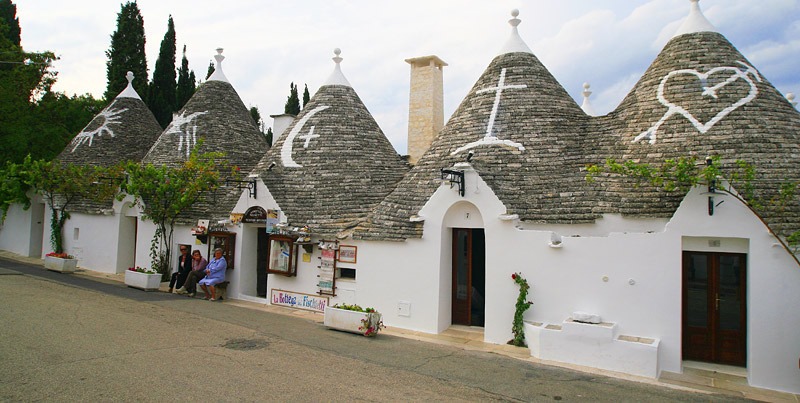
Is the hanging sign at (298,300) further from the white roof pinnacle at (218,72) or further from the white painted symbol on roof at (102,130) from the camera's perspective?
the white painted symbol on roof at (102,130)

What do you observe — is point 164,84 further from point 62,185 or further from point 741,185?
point 741,185

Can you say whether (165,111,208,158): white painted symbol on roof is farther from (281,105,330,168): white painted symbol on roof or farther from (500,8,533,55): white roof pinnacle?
(500,8,533,55): white roof pinnacle

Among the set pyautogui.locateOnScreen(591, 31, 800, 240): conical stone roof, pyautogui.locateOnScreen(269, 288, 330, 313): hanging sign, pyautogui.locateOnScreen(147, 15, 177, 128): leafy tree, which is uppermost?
pyautogui.locateOnScreen(147, 15, 177, 128): leafy tree

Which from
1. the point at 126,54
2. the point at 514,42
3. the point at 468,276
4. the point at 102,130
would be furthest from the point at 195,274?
the point at 126,54

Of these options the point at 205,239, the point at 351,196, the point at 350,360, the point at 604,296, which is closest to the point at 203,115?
the point at 205,239

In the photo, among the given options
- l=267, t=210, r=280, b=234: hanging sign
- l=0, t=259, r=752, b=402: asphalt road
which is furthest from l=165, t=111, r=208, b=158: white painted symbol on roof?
l=0, t=259, r=752, b=402: asphalt road

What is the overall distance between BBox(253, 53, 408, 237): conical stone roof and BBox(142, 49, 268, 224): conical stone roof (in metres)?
3.06

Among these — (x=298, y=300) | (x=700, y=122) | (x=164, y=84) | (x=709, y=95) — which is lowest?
(x=298, y=300)

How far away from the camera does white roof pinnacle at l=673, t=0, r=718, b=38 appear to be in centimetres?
1165

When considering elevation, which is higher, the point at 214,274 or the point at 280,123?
the point at 280,123

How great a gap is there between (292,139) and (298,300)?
5.63 m

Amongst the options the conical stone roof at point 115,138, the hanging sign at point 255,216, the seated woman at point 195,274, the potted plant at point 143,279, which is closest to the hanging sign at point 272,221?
the hanging sign at point 255,216

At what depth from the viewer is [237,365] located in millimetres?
7676

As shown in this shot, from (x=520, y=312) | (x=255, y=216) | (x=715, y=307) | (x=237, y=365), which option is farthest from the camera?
(x=255, y=216)
